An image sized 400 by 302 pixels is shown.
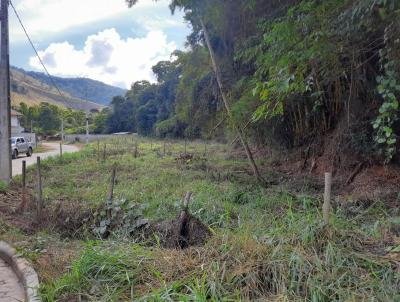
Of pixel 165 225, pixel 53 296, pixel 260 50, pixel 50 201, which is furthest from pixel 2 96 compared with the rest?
pixel 53 296

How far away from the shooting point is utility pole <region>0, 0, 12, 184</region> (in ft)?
36.5

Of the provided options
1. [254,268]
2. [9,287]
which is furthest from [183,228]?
[9,287]

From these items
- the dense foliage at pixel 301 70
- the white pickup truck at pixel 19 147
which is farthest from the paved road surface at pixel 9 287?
the white pickup truck at pixel 19 147

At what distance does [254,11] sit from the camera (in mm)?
10930

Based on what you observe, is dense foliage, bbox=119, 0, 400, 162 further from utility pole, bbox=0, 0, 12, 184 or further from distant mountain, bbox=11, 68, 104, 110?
distant mountain, bbox=11, 68, 104, 110

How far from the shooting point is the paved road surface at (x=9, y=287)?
4.07 metres

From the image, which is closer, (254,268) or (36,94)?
(254,268)

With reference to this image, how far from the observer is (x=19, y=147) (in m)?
25.6

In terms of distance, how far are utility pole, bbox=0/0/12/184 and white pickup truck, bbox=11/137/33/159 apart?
1389cm

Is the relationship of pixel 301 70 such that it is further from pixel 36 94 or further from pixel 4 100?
pixel 36 94

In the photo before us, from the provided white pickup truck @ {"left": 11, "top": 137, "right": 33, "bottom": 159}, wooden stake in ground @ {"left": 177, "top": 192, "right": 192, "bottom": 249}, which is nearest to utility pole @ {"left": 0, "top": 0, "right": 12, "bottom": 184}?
A: wooden stake in ground @ {"left": 177, "top": 192, "right": 192, "bottom": 249}

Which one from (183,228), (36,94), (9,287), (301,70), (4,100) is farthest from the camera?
(36,94)

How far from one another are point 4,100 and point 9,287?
27.1 ft

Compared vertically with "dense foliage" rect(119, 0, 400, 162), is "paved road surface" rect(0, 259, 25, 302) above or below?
below
